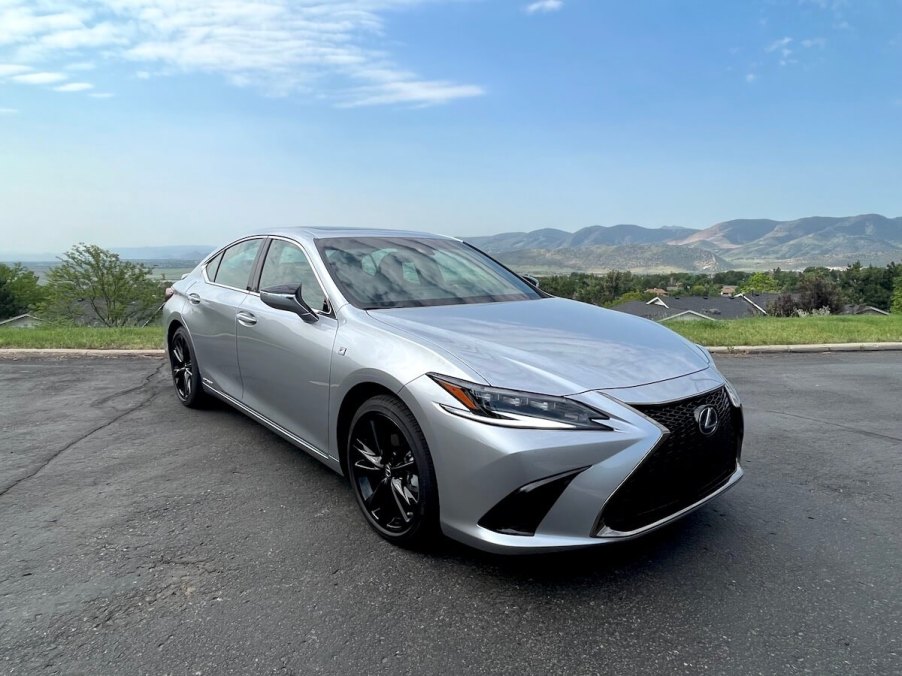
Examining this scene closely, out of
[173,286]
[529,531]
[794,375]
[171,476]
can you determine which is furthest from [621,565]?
[794,375]

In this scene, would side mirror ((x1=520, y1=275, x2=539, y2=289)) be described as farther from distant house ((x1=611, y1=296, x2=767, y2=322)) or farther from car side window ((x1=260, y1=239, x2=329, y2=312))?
distant house ((x1=611, y1=296, x2=767, y2=322))

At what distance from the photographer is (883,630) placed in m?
2.29

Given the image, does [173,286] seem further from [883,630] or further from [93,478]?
[883,630]

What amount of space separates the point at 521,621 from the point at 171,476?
99.3 inches

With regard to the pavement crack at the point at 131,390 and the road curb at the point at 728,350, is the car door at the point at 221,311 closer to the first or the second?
the pavement crack at the point at 131,390

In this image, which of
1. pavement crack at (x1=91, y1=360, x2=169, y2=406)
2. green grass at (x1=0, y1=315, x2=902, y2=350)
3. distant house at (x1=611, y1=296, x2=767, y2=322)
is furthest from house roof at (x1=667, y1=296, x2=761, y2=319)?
pavement crack at (x1=91, y1=360, x2=169, y2=406)

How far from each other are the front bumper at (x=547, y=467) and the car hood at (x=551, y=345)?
167 millimetres

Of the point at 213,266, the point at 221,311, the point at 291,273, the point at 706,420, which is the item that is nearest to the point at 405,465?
the point at 706,420

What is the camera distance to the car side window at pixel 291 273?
3.53 meters

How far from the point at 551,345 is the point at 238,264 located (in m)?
2.86

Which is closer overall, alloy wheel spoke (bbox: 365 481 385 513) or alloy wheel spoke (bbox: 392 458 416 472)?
alloy wheel spoke (bbox: 392 458 416 472)

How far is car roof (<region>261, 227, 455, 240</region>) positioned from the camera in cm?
406

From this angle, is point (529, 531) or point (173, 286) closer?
point (529, 531)

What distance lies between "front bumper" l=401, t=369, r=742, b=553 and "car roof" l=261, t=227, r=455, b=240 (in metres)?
1.99
